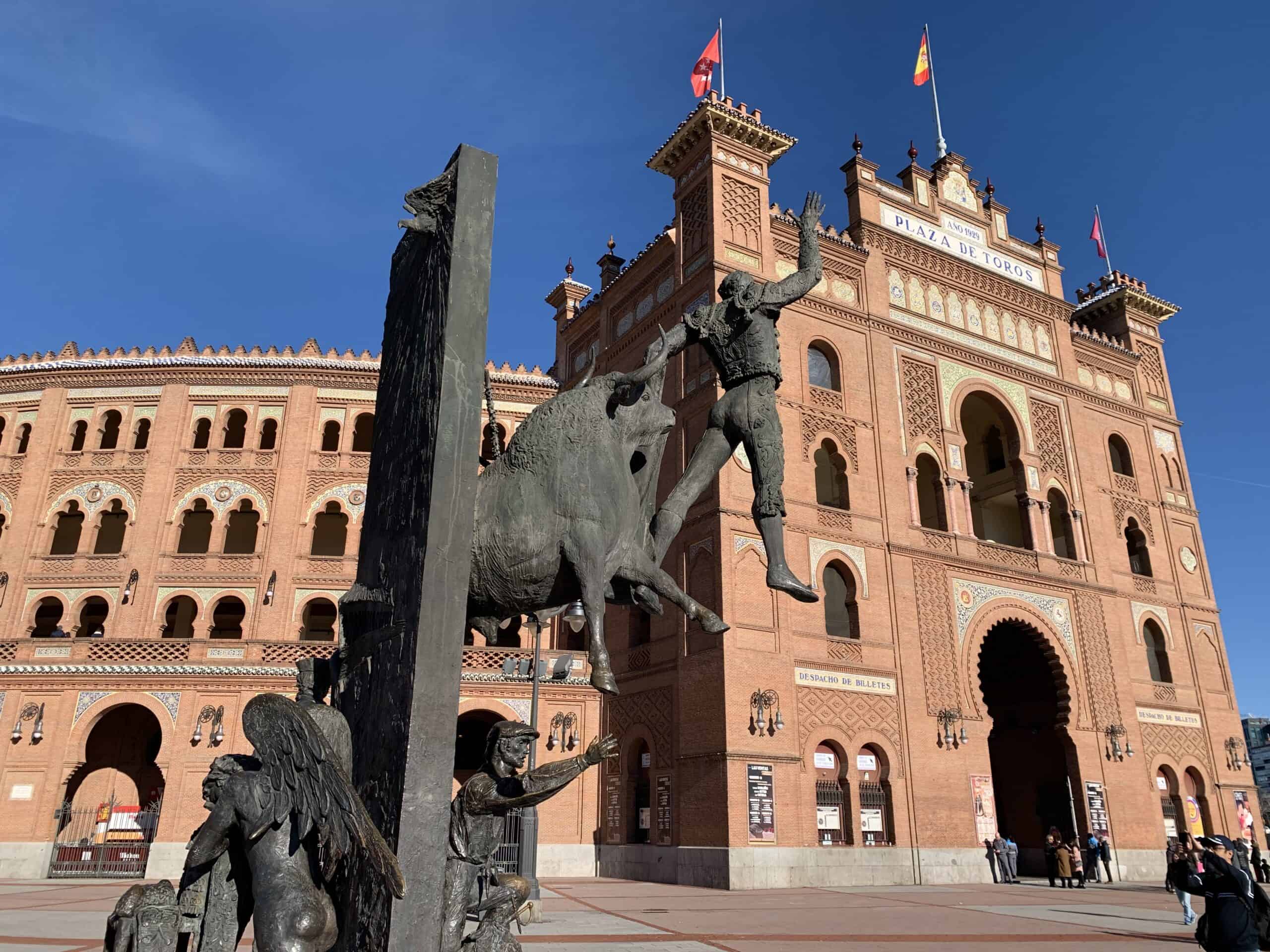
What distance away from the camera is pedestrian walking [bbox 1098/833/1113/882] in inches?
866

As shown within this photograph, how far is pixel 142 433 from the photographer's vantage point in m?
26.2

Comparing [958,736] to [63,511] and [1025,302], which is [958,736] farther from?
[63,511]

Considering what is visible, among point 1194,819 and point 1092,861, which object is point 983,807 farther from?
point 1194,819

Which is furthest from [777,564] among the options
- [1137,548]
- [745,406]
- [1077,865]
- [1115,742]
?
[1137,548]

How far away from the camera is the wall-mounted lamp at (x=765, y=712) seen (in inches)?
734

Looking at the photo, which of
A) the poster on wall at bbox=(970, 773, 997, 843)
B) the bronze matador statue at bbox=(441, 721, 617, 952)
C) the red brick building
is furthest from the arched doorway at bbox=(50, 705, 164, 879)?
the bronze matador statue at bbox=(441, 721, 617, 952)

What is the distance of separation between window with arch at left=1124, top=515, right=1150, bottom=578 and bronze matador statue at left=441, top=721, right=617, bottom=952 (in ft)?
88.4

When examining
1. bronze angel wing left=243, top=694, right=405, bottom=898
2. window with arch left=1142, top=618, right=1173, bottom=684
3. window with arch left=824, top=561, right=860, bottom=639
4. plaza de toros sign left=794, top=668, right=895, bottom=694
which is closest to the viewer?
bronze angel wing left=243, top=694, right=405, bottom=898

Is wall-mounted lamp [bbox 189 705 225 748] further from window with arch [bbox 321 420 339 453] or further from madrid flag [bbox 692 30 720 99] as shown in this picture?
madrid flag [bbox 692 30 720 99]

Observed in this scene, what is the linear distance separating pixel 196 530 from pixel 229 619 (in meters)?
2.60

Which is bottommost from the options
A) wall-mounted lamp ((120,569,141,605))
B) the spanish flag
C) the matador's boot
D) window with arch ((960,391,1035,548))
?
the matador's boot

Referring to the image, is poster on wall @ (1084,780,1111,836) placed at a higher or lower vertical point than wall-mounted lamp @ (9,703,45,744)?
lower

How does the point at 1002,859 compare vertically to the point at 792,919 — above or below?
above

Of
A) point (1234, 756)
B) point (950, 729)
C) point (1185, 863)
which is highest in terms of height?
point (950, 729)
